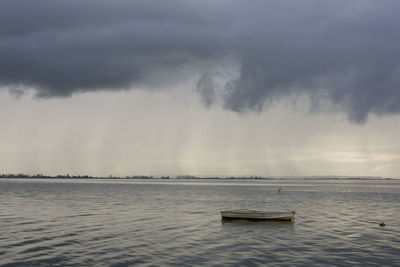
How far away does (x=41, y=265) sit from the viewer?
25641 mm

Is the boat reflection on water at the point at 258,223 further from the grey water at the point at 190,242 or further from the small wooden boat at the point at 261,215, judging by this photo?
the small wooden boat at the point at 261,215

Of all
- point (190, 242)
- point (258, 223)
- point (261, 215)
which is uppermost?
point (261, 215)

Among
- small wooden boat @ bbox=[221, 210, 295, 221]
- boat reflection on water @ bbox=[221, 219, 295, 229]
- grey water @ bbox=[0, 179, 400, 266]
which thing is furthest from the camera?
small wooden boat @ bbox=[221, 210, 295, 221]

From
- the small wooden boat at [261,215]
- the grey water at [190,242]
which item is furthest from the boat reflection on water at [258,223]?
the small wooden boat at [261,215]

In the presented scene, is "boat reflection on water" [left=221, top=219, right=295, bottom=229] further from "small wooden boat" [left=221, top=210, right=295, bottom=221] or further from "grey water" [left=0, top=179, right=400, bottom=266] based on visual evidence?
"small wooden boat" [left=221, top=210, right=295, bottom=221]

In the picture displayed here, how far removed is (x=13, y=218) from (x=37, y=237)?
1913 cm

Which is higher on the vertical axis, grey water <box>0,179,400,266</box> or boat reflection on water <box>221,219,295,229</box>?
grey water <box>0,179,400,266</box>

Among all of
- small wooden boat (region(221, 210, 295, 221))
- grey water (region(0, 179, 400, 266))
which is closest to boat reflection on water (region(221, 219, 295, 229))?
grey water (region(0, 179, 400, 266))

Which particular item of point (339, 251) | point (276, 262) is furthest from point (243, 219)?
point (276, 262)

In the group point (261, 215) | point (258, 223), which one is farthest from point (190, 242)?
point (261, 215)

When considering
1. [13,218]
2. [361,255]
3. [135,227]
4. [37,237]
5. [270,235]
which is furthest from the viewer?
[13,218]

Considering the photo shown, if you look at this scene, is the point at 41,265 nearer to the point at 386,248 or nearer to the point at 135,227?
the point at 135,227

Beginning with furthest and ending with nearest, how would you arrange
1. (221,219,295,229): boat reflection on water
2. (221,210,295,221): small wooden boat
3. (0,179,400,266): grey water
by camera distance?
(221,210,295,221): small wooden boat → (221,219,295,229): boat reflection on water → (0,179,400,266): grey water

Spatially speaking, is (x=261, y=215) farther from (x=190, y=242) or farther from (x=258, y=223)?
(x=190, y=242)
